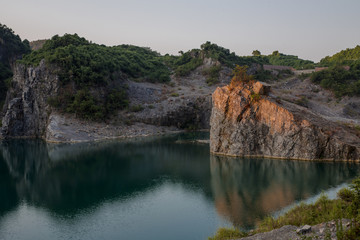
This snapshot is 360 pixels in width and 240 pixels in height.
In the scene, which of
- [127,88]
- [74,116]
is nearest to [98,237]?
[74,116]

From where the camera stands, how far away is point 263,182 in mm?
36812

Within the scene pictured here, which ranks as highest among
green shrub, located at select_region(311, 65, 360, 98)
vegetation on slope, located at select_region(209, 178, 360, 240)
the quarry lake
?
green shrub, located at select_region(311, 65, 360, 98)

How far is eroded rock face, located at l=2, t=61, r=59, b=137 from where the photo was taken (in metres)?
71.9

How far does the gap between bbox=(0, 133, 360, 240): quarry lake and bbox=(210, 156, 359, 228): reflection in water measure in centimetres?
9

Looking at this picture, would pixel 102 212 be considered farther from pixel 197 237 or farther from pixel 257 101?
pixel 257 101

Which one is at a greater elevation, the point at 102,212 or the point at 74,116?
the point at 74,116

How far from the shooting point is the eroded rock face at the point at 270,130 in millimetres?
43231

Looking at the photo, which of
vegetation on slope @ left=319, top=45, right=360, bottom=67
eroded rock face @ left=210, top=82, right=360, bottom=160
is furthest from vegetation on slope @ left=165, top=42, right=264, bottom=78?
eroded rock face @ left=210, top=82, right=360, bottom=160

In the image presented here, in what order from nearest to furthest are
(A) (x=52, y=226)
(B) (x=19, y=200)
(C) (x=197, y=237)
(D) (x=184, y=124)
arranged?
(C) (x=197, y=237)
(A) (x=52, y=226)
(B) (x=19, y=200)
(D) (x=184, y=124)

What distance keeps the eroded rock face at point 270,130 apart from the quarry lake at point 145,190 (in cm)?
192

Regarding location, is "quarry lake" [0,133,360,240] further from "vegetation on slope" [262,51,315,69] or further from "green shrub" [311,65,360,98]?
"vegetation on slope" [262,51,315,69]

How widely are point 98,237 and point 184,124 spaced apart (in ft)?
179

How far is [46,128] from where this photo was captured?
7031 cm

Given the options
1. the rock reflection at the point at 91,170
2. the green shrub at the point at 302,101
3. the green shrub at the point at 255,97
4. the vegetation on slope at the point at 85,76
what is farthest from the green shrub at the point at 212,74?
the green shrub at the point at 255,97
